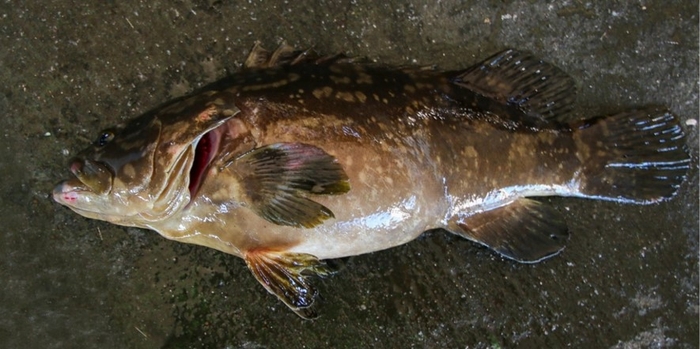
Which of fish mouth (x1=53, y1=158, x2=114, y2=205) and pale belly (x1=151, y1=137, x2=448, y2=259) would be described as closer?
fish mouth (x1=53, y1=158, x2=114, y2=205)

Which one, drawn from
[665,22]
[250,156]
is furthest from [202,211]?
[665,22]

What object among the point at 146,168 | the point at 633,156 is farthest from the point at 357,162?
the point at 633,156

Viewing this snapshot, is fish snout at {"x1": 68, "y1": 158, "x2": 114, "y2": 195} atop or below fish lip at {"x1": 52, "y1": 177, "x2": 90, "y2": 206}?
atop

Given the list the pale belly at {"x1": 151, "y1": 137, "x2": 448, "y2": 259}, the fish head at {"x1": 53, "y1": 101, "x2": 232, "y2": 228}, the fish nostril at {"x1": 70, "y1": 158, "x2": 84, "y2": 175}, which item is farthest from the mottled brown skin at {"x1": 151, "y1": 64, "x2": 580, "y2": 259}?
the fish nostril at {"x1": 70, "y1": 158, "x2": 84, "y2": 175}

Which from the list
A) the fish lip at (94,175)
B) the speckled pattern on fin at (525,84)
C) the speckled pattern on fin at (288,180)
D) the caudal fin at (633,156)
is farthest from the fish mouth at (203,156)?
the caudal fin at (633,156)

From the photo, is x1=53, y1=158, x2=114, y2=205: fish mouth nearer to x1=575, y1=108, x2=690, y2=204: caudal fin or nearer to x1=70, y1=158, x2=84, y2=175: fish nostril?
x1=70, y1=158, x2=84, y2=175: fish nostril

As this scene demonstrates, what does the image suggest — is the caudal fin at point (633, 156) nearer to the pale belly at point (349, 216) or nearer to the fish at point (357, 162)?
the fish at point (357, 162)

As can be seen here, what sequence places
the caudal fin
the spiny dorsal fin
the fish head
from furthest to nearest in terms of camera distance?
→ 1. the caudal fin
2. the spiny dorsal fin
3. the fish head

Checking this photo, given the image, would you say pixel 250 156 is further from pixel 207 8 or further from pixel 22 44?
pixel 22 44
